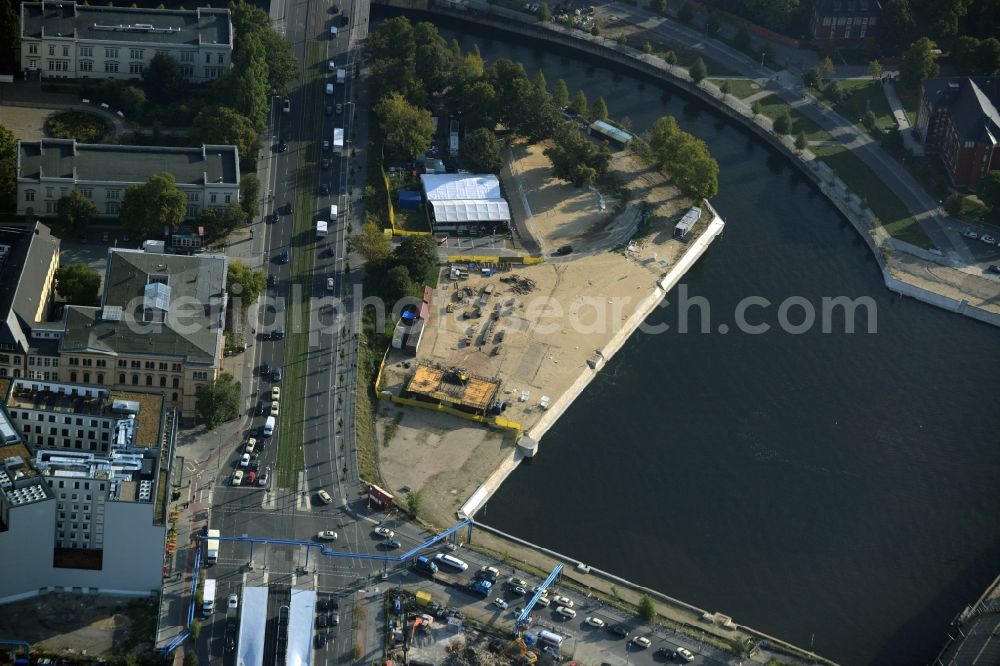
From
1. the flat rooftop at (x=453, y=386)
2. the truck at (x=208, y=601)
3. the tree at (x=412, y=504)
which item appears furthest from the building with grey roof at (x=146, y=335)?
the truck at (x=208, y=601)

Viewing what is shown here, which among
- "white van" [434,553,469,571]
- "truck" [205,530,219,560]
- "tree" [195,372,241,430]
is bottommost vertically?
"truck" [205,530,219,560]

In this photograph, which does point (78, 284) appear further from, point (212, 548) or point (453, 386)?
point (453, 386)

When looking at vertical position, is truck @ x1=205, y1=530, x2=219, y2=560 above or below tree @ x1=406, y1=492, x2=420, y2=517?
below

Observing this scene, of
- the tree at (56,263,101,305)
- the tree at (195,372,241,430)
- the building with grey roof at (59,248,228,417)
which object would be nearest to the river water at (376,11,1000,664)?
the tree at (195,372,241,430)

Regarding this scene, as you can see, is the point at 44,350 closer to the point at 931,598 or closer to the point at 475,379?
the point at 475,379

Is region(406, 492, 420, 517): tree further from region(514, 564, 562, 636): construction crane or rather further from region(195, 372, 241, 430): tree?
region(195, 372, 241, 430): tree

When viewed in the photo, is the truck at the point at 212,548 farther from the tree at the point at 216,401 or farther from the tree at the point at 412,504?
the tree at the point at 412,504
